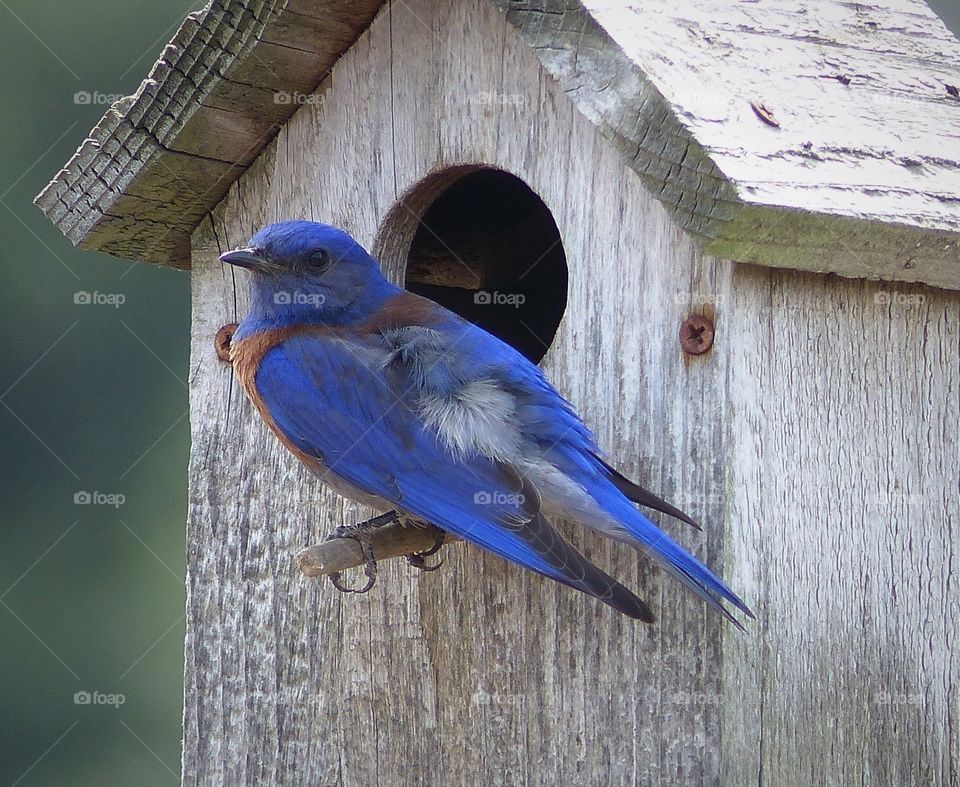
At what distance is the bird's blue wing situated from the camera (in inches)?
116

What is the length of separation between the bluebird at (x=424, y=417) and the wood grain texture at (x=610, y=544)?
12cm

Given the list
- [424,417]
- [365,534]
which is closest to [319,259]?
[424,417]

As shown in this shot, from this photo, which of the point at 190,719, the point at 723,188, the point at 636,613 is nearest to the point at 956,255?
the point at 723,188

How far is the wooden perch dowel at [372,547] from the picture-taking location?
3020 millimetres

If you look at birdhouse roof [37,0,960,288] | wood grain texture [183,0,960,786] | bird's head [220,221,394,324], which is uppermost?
birdhouse roof [37,0,960,288]

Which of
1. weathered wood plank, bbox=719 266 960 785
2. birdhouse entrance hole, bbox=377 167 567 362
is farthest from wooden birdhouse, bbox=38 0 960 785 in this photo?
birdhouse entrance hole, bbox=377 167 567 362

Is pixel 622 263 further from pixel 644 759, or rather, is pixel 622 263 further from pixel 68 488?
pixel 68 488

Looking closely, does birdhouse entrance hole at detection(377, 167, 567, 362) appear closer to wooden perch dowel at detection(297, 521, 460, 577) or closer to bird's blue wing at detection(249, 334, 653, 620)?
bird's blue wing at detection(249, 334, 653, 620)

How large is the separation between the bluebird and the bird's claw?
12cm

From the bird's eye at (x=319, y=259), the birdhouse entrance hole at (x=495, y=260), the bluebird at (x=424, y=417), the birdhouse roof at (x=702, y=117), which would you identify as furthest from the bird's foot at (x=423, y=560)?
the birdhouse entrance hole at (x=495, y=260)

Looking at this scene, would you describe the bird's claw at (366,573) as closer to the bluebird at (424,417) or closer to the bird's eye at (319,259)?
the bluebird at (424,417)

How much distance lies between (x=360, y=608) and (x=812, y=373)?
1.15m

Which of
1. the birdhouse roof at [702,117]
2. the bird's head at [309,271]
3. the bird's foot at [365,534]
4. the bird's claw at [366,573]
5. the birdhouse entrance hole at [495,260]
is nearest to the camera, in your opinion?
the birdhouse roof at [702,117]

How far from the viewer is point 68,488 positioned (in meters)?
7.82
